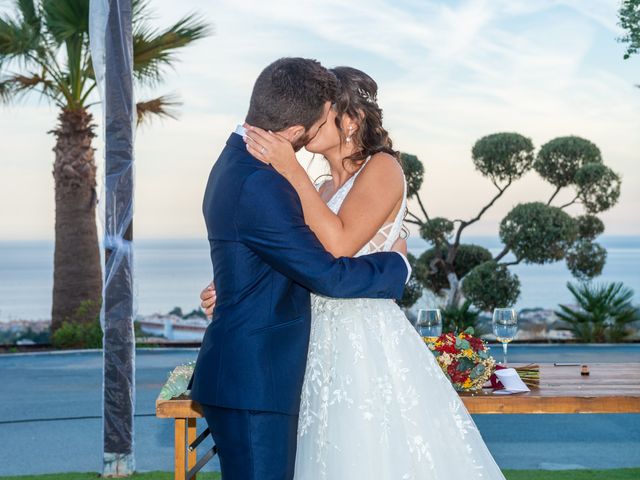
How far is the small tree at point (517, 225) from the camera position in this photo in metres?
16.9

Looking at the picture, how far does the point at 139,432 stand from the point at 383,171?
207 inches

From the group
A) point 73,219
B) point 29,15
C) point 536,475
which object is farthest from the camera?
point 73,219

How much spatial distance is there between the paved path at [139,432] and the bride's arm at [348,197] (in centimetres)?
386

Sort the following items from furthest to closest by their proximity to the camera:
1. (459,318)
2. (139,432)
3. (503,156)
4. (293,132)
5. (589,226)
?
(589,226) → (503,156) → (459,318) → (139,432) → (293,132)

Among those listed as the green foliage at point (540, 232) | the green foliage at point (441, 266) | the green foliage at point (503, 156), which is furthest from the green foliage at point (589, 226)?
the green foliage at point (441, 266)

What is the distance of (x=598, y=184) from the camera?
57.2 feet

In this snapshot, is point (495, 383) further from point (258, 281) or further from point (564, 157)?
point (564, 157)

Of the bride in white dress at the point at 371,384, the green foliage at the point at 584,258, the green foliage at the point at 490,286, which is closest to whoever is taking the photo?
the bride in white dress at the point at 371,384

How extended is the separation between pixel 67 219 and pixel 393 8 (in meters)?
8.62

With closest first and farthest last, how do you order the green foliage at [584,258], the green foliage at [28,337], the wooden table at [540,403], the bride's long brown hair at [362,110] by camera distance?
1. the bride's long brown hair at [362,110]
2. the wooden table at [540,403]
3. the green foliage at [28,337]
4. the green foliage at [584,258]

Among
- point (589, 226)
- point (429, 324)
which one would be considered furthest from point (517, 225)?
point (429, 324)

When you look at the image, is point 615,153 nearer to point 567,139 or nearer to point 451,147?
point 567,139

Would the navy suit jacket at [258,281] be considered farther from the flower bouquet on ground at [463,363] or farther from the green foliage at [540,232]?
the green foliage at [540,232]

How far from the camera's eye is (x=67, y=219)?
14.6m
